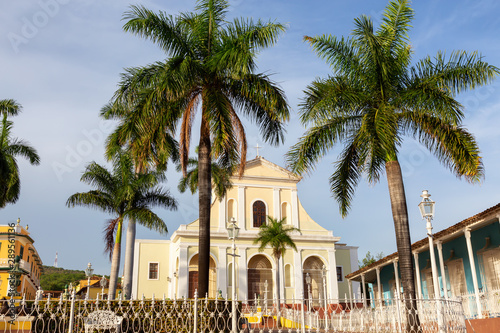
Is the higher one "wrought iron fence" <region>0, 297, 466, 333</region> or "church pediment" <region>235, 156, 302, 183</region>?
"church pediment" <region>235, 156, 302, 183</region>

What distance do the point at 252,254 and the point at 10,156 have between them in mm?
17391

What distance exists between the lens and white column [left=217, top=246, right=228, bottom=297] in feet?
103

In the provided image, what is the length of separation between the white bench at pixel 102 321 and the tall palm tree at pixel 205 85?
2905 mm

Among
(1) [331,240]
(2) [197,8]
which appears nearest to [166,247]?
(1) [331,240]

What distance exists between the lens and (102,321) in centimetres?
985

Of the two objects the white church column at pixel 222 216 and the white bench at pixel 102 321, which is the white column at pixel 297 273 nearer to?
the white church column at pixel 222 216

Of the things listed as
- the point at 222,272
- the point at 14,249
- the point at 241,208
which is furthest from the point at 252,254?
the point at 14,249

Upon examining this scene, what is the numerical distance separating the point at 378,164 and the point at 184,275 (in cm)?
2046

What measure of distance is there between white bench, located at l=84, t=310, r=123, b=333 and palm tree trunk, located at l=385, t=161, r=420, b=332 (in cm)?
663

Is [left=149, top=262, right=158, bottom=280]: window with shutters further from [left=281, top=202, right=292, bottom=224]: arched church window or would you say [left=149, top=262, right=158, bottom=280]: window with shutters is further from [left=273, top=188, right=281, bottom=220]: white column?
[left=281, top=202, right=292, bottom=224]: arched church window

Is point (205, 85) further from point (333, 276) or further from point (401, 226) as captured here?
point (333, 276)

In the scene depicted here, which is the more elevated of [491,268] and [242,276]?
[242,276]

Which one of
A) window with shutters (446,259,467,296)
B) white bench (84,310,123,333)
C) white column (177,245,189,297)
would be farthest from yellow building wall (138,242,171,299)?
white bench (84,310,123,333)

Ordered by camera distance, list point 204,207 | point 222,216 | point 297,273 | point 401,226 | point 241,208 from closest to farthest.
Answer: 1. point 401,226
2. point 204,207
3. point 297,273
4. point 222,216
5. point 241,208
